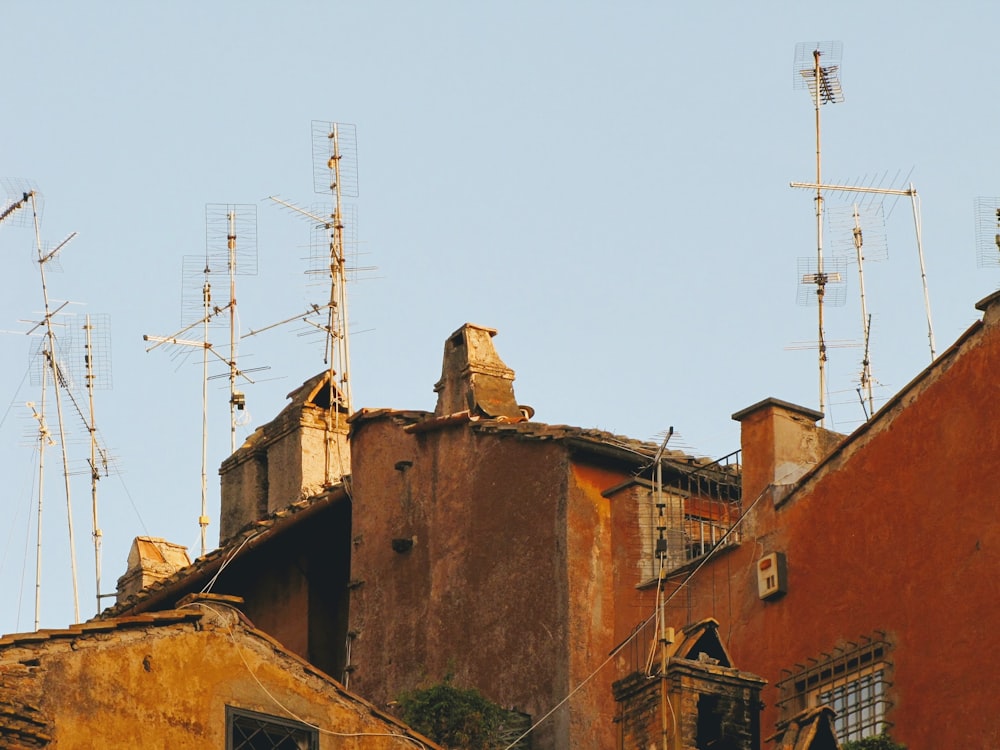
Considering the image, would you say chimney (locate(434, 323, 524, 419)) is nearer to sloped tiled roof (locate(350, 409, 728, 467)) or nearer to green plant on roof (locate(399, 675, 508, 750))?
sloped tiled roof (locate(350, 409, 728, 467))

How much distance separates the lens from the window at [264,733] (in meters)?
19.1

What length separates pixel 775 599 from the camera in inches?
938

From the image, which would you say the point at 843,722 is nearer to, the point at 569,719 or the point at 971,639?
the point at 971,639

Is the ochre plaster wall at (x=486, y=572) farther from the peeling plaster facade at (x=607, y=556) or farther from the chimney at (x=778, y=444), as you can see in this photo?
the chimney at (x=778, y=444)

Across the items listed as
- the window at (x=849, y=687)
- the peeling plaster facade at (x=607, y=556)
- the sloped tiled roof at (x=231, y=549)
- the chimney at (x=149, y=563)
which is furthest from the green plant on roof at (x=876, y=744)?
the chimney at (x=149, y=563)

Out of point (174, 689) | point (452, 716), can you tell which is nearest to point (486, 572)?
point (452, 716)

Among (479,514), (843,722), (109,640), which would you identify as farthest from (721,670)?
(479,514)

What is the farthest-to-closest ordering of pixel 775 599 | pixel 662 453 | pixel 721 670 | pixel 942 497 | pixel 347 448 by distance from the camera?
pixel 347 448 < pixel 662 453 < pixel 775 599 < pixel 942 497 < pixel 721 670

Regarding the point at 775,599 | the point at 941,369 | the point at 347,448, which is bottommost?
the point at 775,599

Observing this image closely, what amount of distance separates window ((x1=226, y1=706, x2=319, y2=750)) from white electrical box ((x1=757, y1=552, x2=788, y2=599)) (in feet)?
19.0

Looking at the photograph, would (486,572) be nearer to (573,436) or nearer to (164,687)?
(573,436)

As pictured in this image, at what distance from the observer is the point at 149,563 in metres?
34.6

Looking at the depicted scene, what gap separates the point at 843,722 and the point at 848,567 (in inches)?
57.2

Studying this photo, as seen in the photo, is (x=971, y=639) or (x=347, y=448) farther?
(x=347, y=448)
